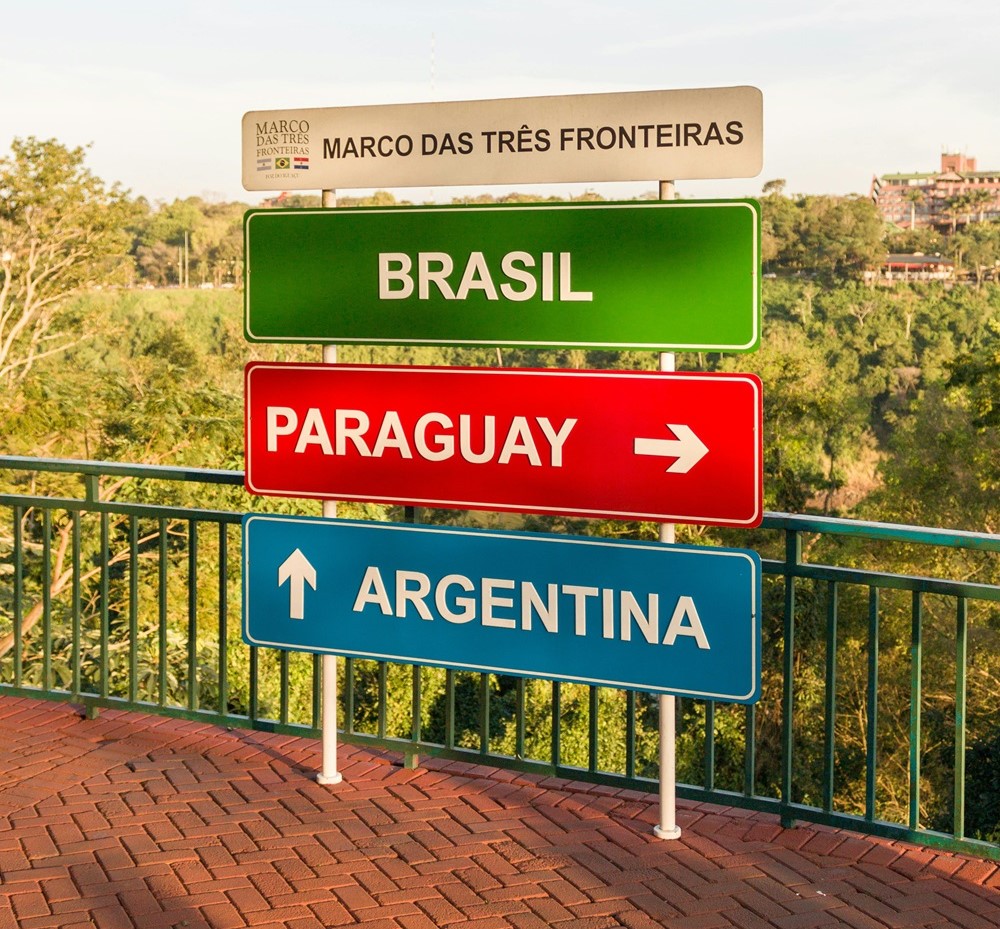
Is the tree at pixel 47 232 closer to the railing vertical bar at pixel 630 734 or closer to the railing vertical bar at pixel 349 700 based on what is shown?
the railing vertical bar at pixel 349 700

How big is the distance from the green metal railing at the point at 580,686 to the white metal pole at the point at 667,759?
22 cm

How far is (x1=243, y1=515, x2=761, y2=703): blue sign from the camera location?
4590mm

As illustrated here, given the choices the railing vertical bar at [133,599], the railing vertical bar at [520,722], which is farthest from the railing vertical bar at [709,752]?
the railing vertical bar at [133,599]

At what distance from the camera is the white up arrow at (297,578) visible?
5227 mm

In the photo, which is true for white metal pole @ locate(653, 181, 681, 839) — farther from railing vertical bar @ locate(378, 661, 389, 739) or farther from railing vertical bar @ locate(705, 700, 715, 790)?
railing vertical bar @ locate(378, 661, 389, 739)

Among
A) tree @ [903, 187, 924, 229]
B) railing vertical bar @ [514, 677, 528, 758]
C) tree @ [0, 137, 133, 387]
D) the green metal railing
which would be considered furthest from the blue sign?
tree @ [903, 187, 924, 229]

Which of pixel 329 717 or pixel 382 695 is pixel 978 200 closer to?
pixel 382 695

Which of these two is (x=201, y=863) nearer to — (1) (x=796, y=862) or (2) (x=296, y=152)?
(1) (x=796, y=862)

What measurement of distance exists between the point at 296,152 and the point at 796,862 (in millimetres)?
3068

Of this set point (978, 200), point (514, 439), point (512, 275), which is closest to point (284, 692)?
point (514, 439)

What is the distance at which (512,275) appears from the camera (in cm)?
479

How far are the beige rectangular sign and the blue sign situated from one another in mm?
1253

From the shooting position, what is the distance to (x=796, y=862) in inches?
181

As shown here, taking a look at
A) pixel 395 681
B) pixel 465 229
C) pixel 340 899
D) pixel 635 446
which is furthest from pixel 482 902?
pixel 395 681
